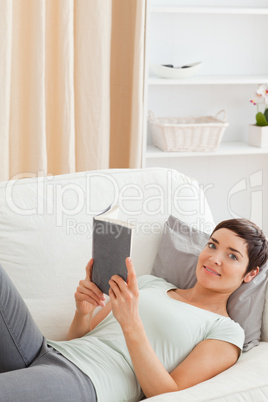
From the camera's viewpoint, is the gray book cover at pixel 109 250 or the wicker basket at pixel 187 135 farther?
the wicker basket at pixel 187 135

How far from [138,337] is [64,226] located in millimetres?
546

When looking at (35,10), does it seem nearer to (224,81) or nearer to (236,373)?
(224,81)

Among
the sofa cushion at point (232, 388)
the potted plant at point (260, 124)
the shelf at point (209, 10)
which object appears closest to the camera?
the sofa cushion at point (232, 388)

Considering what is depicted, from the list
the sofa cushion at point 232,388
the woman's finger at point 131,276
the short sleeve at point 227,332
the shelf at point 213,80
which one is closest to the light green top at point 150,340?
the short sleeve at point 227,332

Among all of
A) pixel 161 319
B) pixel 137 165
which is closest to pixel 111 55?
pixel 137 165

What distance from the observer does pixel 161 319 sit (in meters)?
1.60

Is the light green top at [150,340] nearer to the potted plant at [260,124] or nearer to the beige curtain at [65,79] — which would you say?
the beige curtain at [65,79]

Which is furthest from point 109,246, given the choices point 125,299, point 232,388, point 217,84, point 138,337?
point 217,84

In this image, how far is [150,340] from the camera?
5.14 ft

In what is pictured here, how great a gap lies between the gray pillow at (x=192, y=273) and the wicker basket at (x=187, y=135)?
1.08m

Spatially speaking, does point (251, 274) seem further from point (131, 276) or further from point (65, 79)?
point (65, 79)

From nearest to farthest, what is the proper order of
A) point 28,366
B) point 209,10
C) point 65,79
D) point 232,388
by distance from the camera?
point 232,388 < point 28,366 < point 65,79 < point 209,10

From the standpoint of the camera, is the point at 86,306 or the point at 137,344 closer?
the point at 137,344

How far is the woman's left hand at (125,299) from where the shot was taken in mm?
1378
